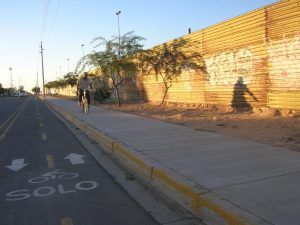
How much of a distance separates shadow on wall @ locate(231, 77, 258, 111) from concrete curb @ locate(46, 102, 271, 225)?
Answer: 853cm

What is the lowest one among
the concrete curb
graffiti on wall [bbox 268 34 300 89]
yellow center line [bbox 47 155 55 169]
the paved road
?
the paved road

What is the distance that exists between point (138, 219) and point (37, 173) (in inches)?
139

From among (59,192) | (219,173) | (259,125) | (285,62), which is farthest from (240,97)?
(59,192)

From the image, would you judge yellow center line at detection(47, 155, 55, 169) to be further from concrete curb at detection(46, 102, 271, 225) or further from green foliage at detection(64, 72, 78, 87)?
green foliage at detection(64, 72, 78, 87)

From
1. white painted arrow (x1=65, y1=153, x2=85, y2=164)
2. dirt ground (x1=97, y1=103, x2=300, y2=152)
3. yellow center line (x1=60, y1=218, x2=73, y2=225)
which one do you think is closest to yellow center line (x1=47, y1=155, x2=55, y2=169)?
white painted arrow (x1=65, y1=153, x2=85, y2=164)

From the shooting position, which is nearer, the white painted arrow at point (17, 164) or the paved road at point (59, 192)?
the paved road at point (59, 192)

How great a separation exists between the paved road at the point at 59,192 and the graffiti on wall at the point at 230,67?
26.4 ft

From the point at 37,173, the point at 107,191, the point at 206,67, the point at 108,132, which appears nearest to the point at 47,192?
the point at 107,191

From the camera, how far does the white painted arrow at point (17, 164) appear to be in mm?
9165

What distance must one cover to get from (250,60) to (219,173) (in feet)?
34.5

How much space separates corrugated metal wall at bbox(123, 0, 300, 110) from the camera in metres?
14.4

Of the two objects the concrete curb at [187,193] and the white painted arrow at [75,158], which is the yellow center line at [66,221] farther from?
the white painted arrow at [75,158]

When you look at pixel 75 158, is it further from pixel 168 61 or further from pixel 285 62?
pixel 168 61

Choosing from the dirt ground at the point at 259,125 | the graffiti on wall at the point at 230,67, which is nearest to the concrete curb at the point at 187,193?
the dirt ground at the point at 259,125
